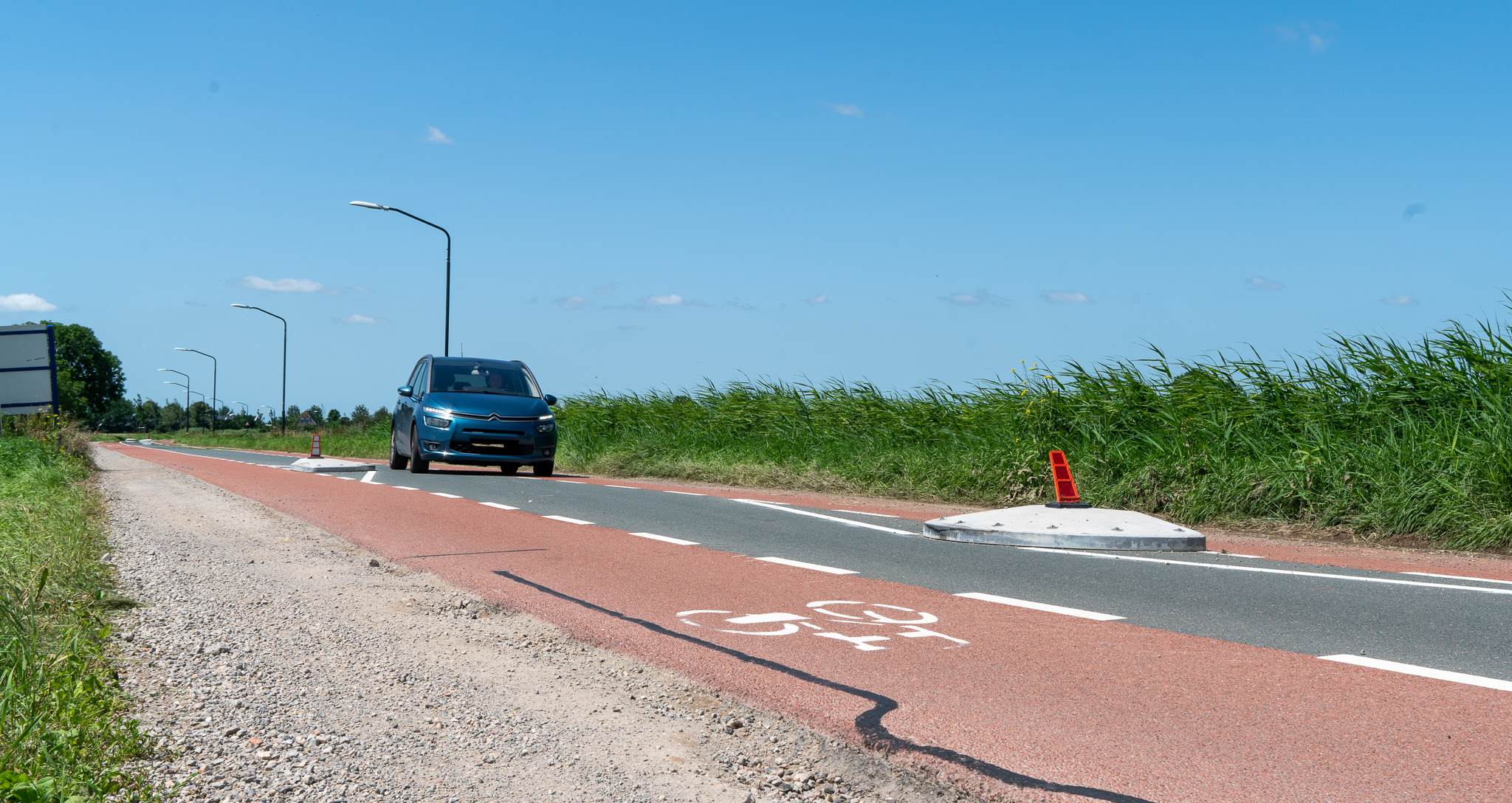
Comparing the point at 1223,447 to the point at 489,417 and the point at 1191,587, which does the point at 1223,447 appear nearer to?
the point at 1191,587

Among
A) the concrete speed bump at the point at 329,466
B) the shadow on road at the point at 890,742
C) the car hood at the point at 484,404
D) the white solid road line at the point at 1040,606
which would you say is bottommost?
the shadow on road at the point at 890,742

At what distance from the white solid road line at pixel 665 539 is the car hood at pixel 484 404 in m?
9.56

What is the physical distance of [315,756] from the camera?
3.54 meters

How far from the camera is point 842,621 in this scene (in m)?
5.91

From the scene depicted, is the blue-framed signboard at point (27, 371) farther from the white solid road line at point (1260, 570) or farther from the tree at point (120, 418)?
the tree at point (120, 418)

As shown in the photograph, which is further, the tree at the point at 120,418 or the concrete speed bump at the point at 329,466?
the tree at the point at 120,418

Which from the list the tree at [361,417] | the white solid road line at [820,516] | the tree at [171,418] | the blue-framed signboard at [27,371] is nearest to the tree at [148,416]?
the tree at [171,418]

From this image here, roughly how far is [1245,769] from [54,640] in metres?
4.49

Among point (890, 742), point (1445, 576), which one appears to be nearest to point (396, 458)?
point (1445, 576)

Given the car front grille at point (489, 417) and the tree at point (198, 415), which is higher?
the tree at point (198, 415)

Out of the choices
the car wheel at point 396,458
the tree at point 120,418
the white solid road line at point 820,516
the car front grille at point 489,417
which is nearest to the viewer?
the white solid road line at point 820,516

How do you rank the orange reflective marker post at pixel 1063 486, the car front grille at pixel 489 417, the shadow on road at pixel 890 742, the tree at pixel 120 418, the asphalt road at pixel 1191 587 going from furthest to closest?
the tree at pixel 120 418
the car front grille at pixel 489 417
the orange reflective marker post at pixel 1063 486
the asphalt road at pixel 1191 587
the shadow on road at pixel 890 742

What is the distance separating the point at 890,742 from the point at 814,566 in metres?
4.32

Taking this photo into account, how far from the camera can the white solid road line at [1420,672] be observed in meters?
4.47
